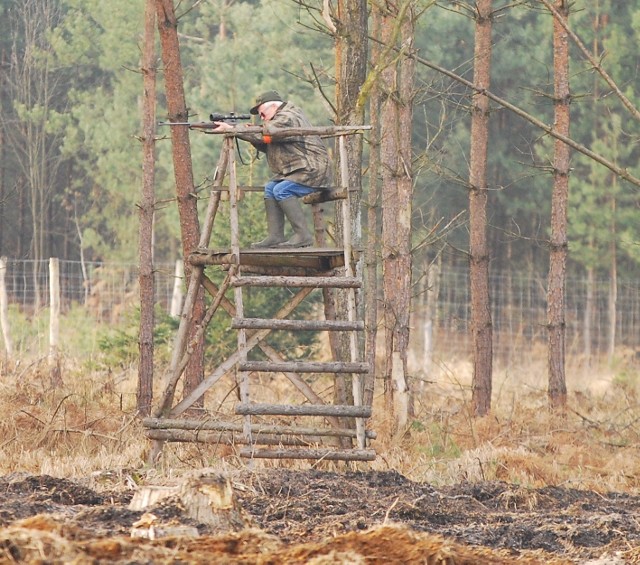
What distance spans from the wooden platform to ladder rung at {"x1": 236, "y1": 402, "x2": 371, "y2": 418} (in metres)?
1.39

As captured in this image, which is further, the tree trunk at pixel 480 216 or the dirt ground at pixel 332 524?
the tree trunk at pixel 480 216

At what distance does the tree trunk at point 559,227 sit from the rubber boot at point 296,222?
6.95m

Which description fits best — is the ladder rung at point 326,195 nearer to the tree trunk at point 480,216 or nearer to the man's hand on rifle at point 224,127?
the man's hand on rifle at point 224,127

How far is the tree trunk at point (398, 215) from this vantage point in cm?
1584

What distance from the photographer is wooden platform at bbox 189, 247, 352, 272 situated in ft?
38.3

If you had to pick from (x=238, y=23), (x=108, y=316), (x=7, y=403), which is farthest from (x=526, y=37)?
(x=7, y=403)

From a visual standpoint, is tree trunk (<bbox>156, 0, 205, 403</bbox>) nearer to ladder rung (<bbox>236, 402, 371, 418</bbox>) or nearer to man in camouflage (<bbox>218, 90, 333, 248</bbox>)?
man in camouflage (<bbox>218, 90, 333, 248</bbox>)

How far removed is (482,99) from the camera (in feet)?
60.2

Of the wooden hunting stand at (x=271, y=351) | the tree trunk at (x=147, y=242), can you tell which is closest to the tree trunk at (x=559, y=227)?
the tree trunk at (x=147, y=242)

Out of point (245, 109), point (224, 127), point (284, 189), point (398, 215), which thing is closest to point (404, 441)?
point (398, 215)

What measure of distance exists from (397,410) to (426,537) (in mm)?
10078

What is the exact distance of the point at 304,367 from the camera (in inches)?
437

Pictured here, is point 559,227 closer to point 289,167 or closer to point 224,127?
point 289,167

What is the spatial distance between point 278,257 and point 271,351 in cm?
108
